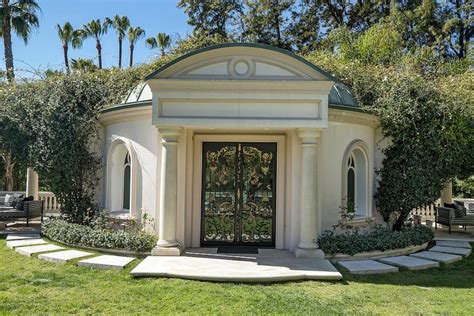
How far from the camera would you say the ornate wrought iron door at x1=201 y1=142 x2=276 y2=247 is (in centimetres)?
951

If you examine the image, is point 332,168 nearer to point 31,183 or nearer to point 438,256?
point 438,256

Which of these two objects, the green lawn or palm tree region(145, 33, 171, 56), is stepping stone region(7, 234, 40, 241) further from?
palm tree region(145, 33, 171, 56)

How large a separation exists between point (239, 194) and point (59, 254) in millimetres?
4420

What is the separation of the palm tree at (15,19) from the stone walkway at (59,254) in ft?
47.7

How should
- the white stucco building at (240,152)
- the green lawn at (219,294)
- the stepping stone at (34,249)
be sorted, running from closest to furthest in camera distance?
the green lawn at (219,294) < the white stucco building at (240,152) < the stepping stone at (34,249)

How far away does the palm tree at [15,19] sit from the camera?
69.4 ft

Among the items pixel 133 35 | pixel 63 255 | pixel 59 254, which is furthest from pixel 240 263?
pixel 133 35

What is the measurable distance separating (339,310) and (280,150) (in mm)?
4594

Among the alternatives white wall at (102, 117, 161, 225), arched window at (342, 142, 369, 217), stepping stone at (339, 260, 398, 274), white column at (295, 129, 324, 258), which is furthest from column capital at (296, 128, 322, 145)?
white wall at (102, 117, 161, 225)

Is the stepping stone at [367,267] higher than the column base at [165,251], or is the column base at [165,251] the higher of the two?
the column base at [165,251]

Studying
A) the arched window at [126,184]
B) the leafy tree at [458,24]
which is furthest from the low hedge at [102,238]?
the leafy tree at [458,24]

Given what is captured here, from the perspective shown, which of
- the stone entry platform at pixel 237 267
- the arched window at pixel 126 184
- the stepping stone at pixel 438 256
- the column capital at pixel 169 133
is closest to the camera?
the stone entry platform at pixel 237 267

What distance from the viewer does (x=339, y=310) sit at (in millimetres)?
5699

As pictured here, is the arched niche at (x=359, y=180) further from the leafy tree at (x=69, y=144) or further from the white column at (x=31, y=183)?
the white column at (x=31, y=183)
